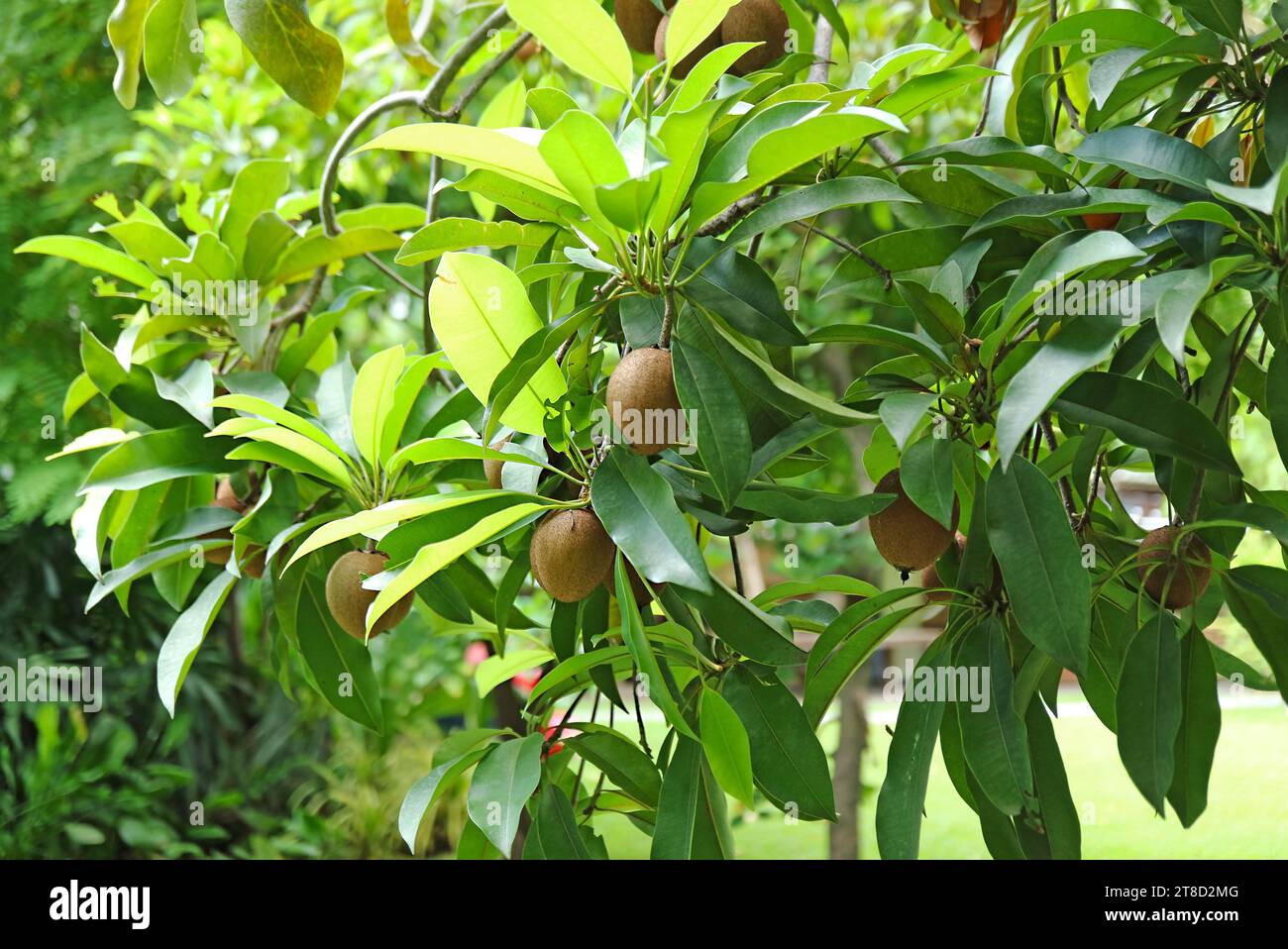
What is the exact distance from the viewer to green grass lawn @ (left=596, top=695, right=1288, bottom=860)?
161 centimetres

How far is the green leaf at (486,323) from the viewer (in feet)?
1.97

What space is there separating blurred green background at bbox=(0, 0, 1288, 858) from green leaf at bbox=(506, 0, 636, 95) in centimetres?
82

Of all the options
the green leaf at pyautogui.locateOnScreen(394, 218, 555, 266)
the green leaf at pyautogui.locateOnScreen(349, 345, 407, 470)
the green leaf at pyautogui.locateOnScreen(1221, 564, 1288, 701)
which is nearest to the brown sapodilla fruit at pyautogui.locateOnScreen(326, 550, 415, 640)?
the green leaf at pyautogui.locateOnScreen(349, 345, 407, 470)

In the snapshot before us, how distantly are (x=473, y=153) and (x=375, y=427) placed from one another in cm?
32

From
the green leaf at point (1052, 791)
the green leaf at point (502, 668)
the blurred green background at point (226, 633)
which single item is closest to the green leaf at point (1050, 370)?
the green leaf at point (1052, 791)

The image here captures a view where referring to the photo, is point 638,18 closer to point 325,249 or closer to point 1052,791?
point 325,249

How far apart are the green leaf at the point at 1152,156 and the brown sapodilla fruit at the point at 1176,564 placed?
0.68ft

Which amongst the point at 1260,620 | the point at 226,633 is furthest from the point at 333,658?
the point at 226,633

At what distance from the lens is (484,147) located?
515 millimetres

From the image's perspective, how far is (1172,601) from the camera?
0.67 m

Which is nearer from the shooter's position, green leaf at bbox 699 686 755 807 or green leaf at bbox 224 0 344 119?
green leaf at bbox 699 686 755 807

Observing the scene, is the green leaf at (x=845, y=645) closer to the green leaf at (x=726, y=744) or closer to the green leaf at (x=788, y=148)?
the green leaf at (x=726, y=744)

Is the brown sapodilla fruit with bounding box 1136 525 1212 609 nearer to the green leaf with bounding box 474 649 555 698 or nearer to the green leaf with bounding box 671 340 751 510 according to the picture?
the green leaf with bounding box 671 340 751 510
